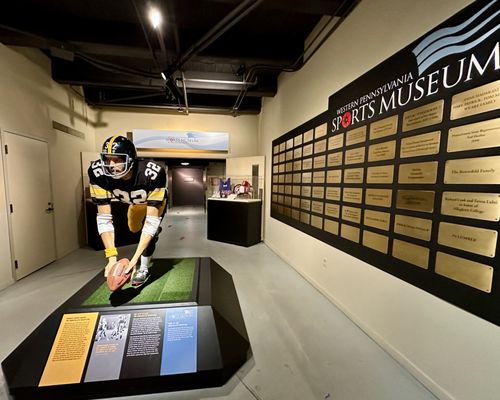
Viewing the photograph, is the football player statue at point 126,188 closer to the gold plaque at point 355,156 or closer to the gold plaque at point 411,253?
the gold plaque at point 355,156

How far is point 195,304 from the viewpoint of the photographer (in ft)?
5.57

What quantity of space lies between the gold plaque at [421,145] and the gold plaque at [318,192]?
3.69 ft

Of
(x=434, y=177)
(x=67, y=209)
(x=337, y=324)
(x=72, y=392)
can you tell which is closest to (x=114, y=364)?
(x=72, y=392)

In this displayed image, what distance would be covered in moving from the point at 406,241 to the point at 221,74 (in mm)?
4032

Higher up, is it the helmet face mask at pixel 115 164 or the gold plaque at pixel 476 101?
the gold plaque at pixel 476 101

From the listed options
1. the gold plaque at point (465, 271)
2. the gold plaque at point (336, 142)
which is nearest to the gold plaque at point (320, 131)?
the gold plaque at point (336, 142)

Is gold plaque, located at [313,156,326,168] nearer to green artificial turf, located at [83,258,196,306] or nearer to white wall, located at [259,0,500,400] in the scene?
white wall, located at [259,0,500,400]

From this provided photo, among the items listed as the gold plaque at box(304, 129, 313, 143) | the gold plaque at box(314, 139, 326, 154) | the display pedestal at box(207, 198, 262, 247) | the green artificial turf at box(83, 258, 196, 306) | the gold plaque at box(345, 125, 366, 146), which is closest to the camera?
the green artificial turf at box(83, 258, 196, 306)

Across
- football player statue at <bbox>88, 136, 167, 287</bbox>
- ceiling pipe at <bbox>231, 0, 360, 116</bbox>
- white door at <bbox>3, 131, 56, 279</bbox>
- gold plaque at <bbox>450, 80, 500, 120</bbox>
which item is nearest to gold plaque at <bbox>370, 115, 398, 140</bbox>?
gold plaque at <bbox>450, 80, 500, 120</bbox>

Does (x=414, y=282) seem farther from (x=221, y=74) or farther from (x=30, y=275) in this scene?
(x=30, y=275)

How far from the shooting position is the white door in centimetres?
302

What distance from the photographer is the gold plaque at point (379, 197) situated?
1812mm

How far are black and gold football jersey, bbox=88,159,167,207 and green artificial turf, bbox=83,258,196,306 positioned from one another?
0.76 metres

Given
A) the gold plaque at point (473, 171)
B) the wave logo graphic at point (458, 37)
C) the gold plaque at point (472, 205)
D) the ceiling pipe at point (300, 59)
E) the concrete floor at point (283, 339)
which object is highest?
the ceiling pipe at point (300, 59)
